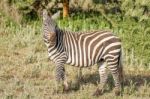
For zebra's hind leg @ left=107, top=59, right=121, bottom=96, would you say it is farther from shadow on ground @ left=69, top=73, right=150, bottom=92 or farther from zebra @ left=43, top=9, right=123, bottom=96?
shadow on ground @ left=69, top=73, right=150, bottom=92

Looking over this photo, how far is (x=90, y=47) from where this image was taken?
10.4 meters

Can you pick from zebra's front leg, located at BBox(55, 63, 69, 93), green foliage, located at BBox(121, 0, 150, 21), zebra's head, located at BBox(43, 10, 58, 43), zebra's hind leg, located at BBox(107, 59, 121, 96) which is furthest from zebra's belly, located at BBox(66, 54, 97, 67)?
green foliage, located at BBox(121, 0, 150, 21)

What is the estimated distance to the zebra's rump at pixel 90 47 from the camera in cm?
1032

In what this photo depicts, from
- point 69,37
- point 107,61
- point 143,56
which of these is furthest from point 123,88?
point 143,56

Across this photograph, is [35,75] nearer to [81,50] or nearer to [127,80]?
[81,50]

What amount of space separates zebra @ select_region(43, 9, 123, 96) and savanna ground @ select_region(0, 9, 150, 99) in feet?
1.51

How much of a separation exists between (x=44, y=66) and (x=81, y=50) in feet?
7.88

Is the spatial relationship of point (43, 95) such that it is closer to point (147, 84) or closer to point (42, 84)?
point (42, 84)

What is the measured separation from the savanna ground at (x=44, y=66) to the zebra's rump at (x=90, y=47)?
68 cm

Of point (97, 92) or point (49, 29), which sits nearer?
point (49, 29)

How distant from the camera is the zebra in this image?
33.6ft

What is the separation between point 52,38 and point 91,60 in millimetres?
913

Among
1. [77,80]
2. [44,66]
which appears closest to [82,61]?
[77,80]

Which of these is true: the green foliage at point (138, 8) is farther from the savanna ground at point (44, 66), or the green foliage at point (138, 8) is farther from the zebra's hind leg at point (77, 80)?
the zebra's hind leg at point (77, 80)
